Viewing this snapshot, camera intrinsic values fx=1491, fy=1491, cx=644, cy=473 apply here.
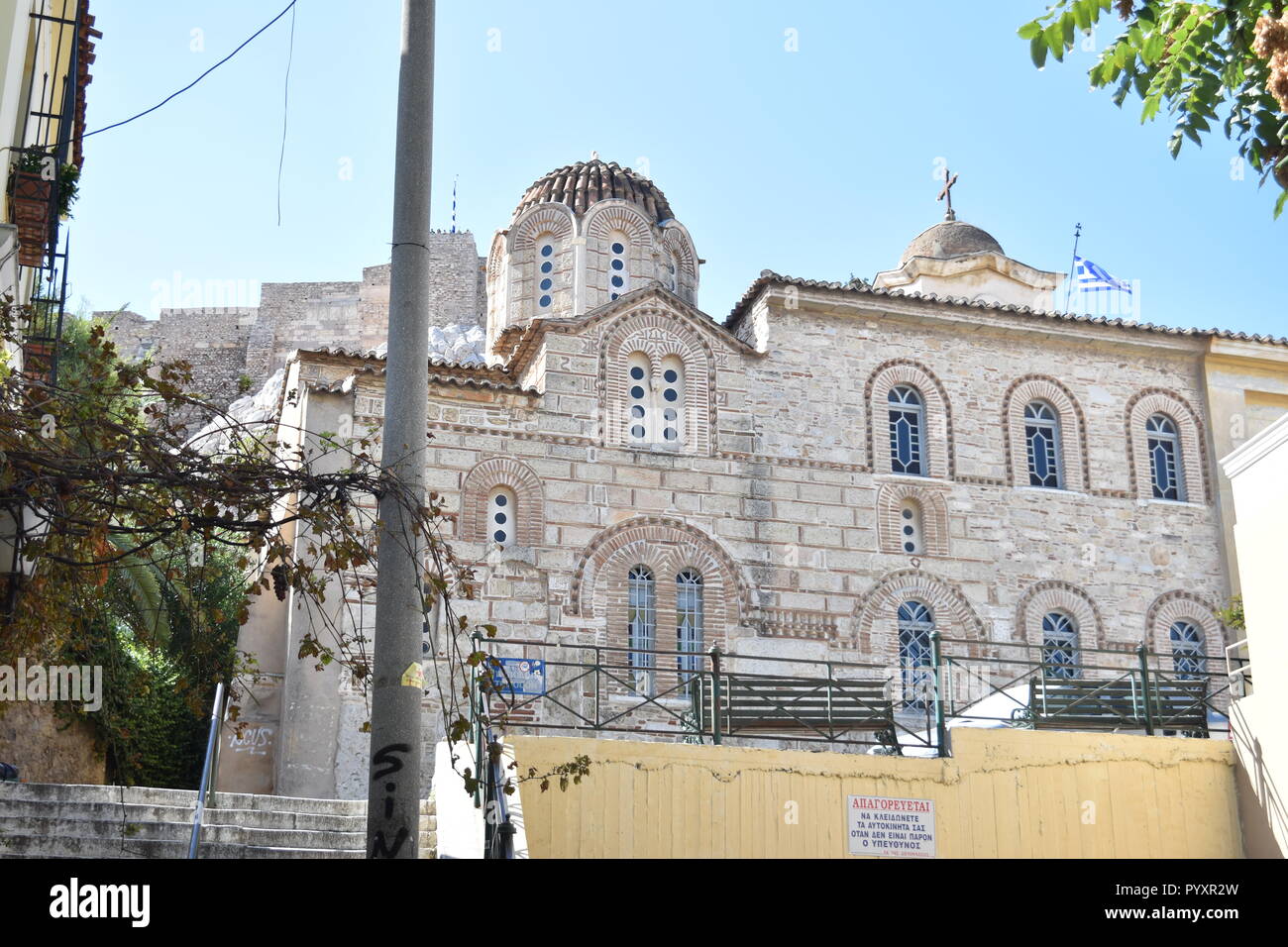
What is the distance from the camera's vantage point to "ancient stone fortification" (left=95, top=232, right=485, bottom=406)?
48688 millimetres

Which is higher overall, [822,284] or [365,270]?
[365,270]

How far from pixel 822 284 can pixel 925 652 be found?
527 centimetres

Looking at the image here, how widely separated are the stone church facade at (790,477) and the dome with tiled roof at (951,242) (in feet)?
18.8

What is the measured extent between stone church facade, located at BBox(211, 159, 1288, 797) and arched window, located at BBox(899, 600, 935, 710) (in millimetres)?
58

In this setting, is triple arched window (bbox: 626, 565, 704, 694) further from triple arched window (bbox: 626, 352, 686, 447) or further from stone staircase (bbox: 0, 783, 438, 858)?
stone staircase (bbox: 0, 783, 438, 858)

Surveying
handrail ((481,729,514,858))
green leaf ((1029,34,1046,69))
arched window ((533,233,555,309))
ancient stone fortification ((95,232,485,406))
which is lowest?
handrail ((481,729,514,858))

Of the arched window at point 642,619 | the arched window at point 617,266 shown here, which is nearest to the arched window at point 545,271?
the arched window at point 617,266

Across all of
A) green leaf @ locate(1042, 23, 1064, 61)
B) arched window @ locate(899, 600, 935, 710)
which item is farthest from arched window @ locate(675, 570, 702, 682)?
green leaf @ locate(1042, 23, 1064, 61)

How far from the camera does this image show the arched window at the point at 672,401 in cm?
1995

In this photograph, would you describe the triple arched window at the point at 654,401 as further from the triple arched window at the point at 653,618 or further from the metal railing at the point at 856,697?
the metal railing at the point at 856,697

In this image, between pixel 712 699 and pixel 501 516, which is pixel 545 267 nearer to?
pixel 501 516
